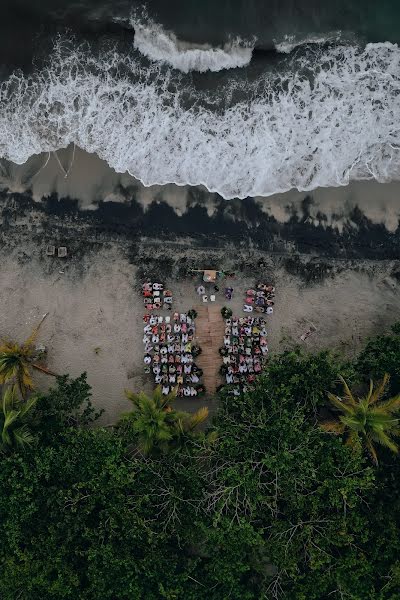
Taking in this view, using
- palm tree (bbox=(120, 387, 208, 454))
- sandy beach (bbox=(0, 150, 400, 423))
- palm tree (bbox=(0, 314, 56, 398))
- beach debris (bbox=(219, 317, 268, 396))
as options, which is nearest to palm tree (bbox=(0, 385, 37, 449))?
palm tree (bbox=(0, 314, 56, 398))

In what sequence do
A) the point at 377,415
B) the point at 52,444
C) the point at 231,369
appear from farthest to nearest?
the point at 231,369 → the point at 52,444 → the point at 377,415

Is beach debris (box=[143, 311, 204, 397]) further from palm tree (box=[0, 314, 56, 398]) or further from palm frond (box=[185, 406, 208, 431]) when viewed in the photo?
palm tree (box=[0, 314, 56, 398])

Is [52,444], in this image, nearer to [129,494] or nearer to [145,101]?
[129,494]

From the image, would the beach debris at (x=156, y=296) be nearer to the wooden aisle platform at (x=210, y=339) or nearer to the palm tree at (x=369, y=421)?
the wooden aisle platform at (x=210, y=339)

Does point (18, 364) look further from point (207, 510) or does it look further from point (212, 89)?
point (212, 89)

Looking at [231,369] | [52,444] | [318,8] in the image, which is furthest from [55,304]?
[318,8]
